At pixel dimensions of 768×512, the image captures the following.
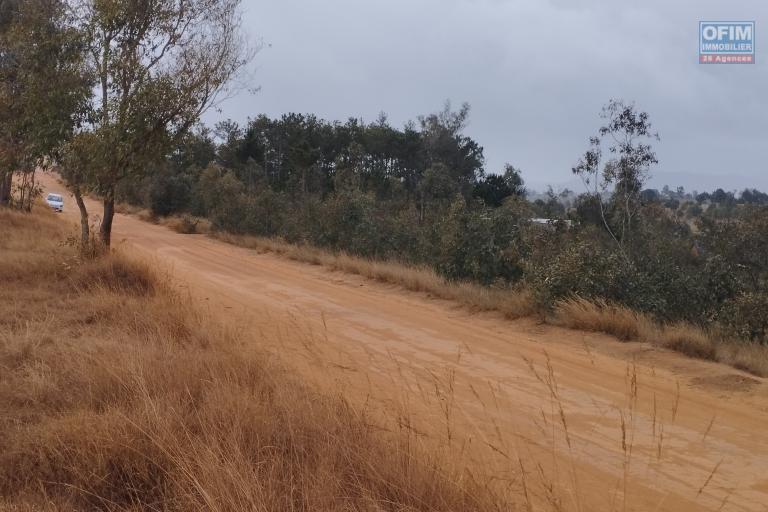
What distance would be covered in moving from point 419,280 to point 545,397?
786 cm

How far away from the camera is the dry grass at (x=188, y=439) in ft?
11.5

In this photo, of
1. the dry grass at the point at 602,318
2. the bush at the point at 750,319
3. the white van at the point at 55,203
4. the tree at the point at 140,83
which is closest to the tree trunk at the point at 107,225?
the tree at the point at 140,83

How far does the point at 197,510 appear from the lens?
3350 millimetres

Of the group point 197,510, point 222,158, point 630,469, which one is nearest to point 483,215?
point 630,469

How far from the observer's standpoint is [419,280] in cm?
1416

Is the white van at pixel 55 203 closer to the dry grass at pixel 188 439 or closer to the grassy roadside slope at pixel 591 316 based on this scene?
the grassy roadside slope at pixel 591 316

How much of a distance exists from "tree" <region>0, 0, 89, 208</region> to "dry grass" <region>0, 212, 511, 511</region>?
272 inches

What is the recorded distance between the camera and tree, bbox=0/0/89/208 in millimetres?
12086

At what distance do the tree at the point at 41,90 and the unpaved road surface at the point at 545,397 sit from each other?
427 centimetres

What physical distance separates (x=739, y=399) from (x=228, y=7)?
12213mm

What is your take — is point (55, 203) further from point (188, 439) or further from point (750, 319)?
point (188, 439)

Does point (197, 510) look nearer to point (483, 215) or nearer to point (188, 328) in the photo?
point (188, 328)

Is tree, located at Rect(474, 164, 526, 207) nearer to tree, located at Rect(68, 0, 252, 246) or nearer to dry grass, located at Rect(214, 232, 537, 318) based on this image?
dry grass, located at Rect(214, 232, 537, 318)

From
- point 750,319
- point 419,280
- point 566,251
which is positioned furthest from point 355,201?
point 750,319
